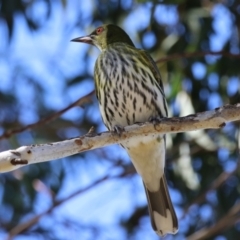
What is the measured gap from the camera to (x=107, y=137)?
3.61 meters

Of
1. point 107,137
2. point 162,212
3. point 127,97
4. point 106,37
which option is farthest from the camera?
point 106,37

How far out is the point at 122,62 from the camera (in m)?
4.38

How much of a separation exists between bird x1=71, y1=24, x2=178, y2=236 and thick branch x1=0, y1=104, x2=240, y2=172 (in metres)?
0.44

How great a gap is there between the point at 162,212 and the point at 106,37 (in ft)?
3.50

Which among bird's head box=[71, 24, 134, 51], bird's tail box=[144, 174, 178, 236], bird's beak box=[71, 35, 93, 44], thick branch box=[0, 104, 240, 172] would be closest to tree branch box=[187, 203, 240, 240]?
bird's tail box=[144, 174, 178, 236]

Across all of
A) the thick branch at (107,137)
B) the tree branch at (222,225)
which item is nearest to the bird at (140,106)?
the thick branch at (107,137)

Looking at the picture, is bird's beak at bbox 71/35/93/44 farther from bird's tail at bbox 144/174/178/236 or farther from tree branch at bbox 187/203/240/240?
tree branch at bbox 187/203/240/240

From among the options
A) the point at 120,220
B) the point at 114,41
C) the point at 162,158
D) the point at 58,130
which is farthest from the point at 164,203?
the point at 58,130

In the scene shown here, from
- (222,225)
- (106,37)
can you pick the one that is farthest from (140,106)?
(222,225)

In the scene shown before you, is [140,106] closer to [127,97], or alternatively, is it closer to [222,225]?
[127,97]

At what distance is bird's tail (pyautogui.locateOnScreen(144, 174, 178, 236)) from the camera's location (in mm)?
4418

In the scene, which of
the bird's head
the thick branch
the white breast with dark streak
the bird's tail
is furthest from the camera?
the bird's head

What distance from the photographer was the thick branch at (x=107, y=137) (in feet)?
10.9

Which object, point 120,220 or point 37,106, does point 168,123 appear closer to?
point 120,220
